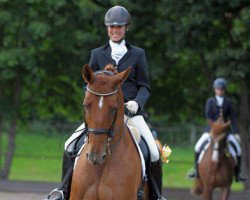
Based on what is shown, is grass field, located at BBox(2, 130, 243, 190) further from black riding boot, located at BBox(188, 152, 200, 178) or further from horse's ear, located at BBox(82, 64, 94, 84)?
horse's ear, located at BBox(82, 64, 94, 84)

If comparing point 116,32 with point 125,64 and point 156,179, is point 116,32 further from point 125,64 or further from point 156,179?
point 156,179

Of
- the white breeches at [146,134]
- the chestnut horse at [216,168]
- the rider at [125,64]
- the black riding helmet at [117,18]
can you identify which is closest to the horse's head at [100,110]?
the rider at [125,64]

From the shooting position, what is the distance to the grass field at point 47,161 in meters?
29.1

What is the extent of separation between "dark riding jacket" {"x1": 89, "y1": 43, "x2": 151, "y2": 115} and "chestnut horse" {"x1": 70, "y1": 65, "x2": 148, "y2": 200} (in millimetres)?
635

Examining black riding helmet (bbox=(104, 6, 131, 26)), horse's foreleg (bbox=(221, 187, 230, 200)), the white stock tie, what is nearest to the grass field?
horse's foreleg (bbox=(221, 187, 230, 200))

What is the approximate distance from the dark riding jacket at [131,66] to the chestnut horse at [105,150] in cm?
63

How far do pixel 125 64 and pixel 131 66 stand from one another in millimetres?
77

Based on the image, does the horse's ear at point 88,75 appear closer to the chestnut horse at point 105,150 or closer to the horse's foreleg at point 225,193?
the chestnut horse at point 105,150

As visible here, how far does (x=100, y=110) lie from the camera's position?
346 inches

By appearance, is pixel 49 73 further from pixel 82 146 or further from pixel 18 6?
pixel 82 146

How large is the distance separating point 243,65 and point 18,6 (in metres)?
6.04

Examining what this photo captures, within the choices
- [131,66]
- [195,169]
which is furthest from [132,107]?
[195,169]

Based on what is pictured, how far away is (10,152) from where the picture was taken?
91.5ft

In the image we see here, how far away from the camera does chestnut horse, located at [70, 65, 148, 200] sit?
8773mm
